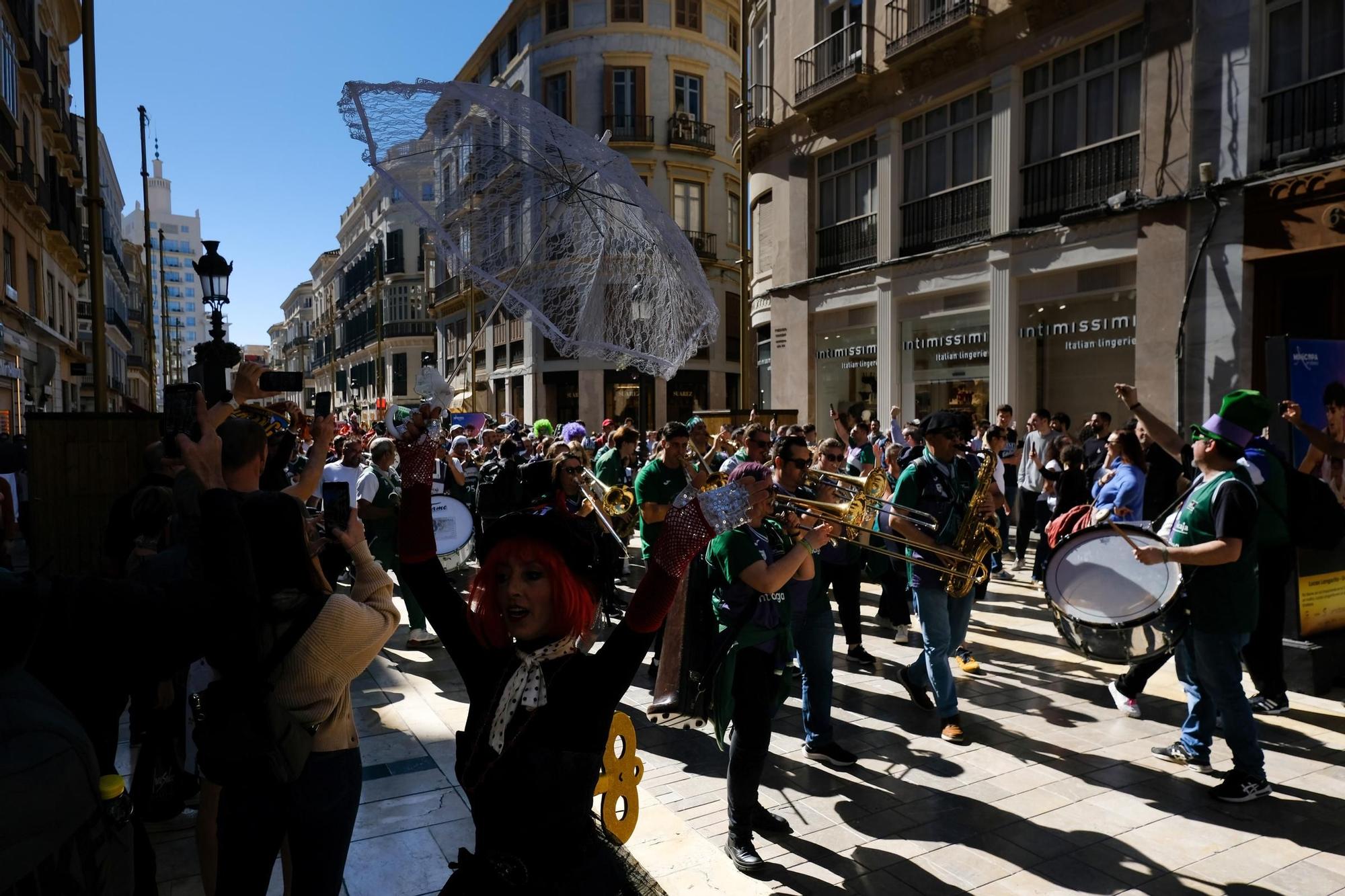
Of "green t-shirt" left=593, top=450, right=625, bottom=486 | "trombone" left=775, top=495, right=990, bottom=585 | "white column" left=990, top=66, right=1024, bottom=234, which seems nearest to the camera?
"trombone" left=775, top=495, right=990, bottom=585

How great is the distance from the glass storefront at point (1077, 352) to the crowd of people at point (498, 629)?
8268 mm

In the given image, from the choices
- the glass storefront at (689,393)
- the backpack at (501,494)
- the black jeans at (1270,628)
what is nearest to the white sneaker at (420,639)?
the backpack at (501,494)

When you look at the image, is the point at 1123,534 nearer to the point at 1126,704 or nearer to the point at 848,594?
the point at 1126,704

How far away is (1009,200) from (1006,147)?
3.03 feet

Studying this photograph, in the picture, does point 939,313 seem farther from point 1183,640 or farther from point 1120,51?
point 1183,640

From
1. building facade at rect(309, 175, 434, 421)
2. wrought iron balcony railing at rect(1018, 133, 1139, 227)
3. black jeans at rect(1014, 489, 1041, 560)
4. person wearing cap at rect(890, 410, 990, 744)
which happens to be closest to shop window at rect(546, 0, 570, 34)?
building facade at rect(309, 175, 434, 421)

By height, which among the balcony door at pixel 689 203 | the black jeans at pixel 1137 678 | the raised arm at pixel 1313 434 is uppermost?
the balcony door at pixel 689 203

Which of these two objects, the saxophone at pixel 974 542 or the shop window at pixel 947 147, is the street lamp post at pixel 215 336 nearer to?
the saxophone at pixel 974 542

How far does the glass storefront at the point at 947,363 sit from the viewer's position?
53.1 ft

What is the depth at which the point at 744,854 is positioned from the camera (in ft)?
13.1

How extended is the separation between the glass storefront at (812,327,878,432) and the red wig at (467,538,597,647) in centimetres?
1636

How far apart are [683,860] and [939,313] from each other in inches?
584

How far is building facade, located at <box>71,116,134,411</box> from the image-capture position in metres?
32.8

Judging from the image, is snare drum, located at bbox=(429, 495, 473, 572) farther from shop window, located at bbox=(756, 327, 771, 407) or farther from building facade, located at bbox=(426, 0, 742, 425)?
building facade, located at bbox=(426, 0, 742, 425)
